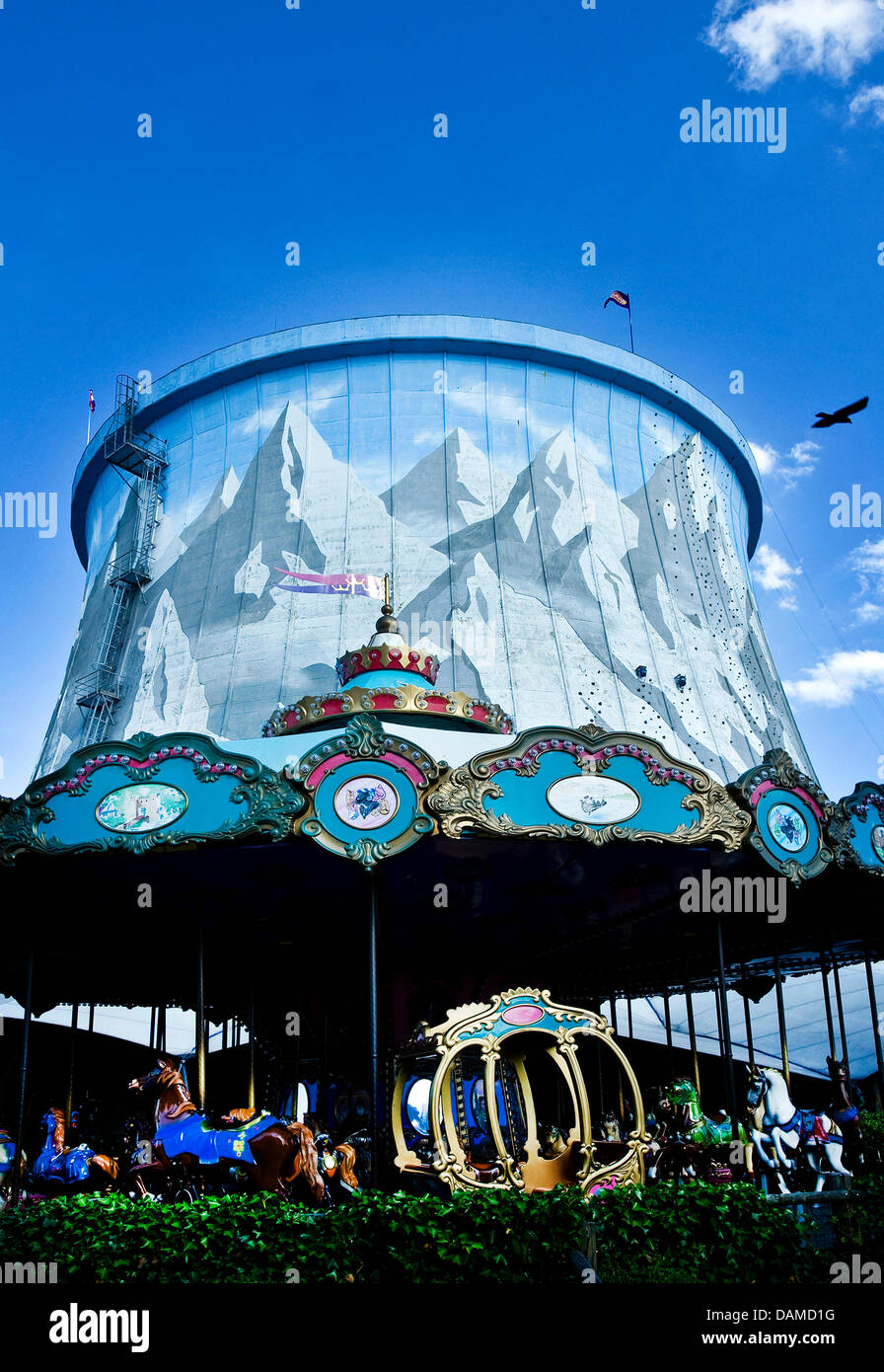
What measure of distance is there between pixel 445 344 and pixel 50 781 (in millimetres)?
20590

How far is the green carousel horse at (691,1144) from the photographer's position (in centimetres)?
1162

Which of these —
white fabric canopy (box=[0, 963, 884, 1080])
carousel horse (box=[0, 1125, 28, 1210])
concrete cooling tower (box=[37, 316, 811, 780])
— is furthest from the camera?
white fabric canopy (box=[0, 963, 884, 1080])

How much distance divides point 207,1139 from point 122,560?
20.6 meters

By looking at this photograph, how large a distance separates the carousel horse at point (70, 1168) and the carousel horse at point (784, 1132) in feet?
22.8

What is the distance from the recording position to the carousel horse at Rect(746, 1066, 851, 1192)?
11867 millimetres

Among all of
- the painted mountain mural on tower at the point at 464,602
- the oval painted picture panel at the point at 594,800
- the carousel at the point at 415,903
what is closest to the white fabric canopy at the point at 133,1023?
the painted mountain mural on tower at the point at 464,602

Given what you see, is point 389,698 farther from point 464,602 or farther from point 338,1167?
point 464,602

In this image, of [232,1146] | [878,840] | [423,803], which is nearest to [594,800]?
[423,803]

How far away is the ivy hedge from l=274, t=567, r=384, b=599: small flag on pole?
59.3 ft

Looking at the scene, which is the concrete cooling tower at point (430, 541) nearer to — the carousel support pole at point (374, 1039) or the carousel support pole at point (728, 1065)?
the carousel support pole at point (728, 1065)

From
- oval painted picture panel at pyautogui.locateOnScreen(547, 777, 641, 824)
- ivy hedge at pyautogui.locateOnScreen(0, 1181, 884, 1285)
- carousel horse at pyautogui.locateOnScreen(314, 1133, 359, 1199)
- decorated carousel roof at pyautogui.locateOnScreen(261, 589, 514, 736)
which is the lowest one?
ivy hedge at pyautogui.locateOnScreen(0, 1181, 884, 1285)

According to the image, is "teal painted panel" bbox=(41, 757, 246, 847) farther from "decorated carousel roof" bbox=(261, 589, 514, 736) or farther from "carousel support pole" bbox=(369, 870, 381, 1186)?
"decorated carousel roof" bbox=(261, 589, 514, 736)

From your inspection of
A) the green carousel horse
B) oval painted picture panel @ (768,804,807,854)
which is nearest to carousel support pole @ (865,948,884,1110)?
the green carousel horse
